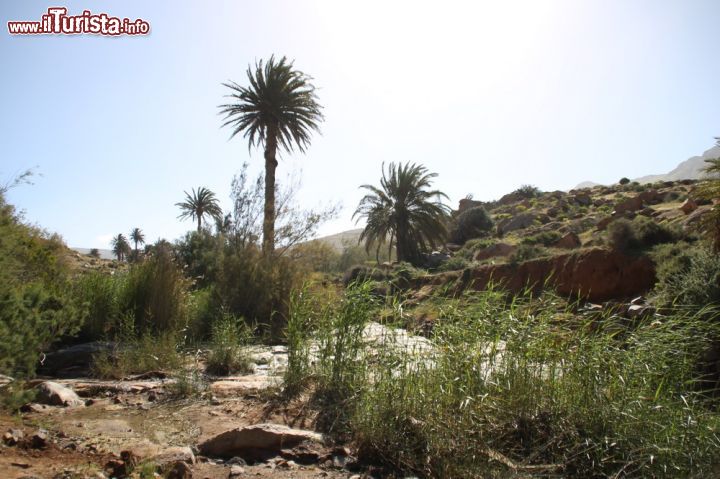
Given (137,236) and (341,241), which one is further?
(137,236)

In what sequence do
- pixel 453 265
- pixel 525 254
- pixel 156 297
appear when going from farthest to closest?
pixel 453 265 < pixel 525 254 < pixel 156 297

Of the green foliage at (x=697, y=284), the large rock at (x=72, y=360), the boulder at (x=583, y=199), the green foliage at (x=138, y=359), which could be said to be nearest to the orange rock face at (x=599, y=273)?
the green foliage at (x=697, y=284)

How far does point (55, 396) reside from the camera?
17.4 ft

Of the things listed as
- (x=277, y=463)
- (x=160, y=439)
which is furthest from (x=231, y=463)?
(x=160, y=439)

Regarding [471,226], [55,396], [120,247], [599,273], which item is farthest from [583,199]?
[120,247]

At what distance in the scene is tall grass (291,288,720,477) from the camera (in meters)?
3.57

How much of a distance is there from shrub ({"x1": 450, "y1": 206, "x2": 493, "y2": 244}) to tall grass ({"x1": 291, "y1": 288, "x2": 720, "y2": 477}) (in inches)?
1389

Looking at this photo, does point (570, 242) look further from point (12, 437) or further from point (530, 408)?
point (12, 437)

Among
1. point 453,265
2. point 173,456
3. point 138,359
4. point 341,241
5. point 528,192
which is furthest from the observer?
point 528,192

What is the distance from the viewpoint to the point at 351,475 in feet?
12.1

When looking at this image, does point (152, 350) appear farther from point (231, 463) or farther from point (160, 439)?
point (231, 463)

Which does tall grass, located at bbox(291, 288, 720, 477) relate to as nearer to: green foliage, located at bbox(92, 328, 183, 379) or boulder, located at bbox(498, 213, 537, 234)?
green foliage, located at bbox(92, 328, 183, 379)

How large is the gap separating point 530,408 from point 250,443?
240cm

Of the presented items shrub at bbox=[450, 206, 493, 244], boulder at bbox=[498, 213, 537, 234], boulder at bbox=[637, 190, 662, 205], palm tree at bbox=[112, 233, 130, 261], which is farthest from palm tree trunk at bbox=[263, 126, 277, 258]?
palm tree at bbox=[112, 233, 130, 261]
